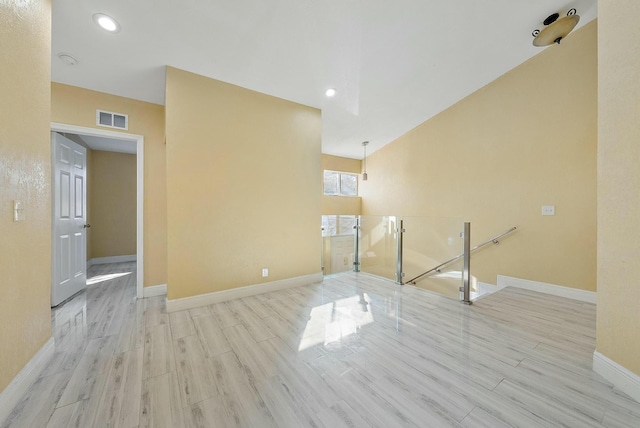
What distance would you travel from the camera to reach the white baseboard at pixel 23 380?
1370 millimetres

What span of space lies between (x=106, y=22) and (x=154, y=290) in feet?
10.5

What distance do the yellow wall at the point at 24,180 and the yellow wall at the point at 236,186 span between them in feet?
3.42

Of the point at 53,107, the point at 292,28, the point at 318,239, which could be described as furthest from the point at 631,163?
the point at 53,107

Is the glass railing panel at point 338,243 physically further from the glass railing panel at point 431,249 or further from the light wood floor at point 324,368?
the light wood floor at point 324,368

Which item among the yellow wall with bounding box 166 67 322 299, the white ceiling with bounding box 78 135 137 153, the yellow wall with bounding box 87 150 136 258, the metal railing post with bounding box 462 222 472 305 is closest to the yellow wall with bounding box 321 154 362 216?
the yellow wall with bounding box 166 67 322 299

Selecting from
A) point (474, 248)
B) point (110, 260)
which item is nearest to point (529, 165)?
point (474, 248)

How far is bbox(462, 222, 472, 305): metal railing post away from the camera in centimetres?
323

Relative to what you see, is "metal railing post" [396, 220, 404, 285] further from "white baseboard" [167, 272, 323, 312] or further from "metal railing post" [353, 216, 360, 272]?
"white baseboard" [167, 272, 323, 312]

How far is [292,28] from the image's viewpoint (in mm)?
2582

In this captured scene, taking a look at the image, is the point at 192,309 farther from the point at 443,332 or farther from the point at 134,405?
the point at 443,332

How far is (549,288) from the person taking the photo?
3.56 metres

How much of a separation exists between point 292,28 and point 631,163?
3.04 m

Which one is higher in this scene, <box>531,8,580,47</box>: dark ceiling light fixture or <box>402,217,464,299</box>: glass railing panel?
<box>531,8,580,47</box>: dark ceiling light fixture

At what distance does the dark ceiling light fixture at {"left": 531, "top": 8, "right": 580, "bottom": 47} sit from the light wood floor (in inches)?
133
